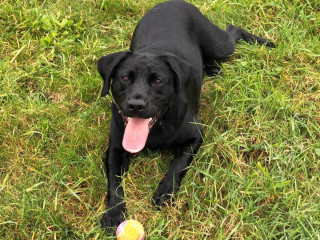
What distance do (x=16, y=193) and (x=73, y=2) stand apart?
8.00 feet

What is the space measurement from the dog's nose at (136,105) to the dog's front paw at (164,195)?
0.60m

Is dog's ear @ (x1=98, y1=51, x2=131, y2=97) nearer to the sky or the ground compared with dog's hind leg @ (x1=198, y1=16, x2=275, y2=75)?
nearer to the sky

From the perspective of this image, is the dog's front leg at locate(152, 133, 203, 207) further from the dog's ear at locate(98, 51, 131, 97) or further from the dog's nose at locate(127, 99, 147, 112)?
the dog's ear at locate(98, 51, 131, 97)

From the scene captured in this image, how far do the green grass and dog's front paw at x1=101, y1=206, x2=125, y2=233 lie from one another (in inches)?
2.4

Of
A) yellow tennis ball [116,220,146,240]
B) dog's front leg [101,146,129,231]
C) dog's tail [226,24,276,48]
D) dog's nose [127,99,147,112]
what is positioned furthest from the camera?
dog's tail [226,24,276,48]

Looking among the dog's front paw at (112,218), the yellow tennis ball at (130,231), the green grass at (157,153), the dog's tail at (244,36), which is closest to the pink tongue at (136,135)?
the green grass at (157,153)

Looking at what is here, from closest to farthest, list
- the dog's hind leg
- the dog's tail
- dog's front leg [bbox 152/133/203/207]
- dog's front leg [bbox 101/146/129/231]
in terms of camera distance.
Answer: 1. dog's front leg [bbox 101/146/129/231]
2. dog's front leg [bbox 152/133/203/207]
3. the dog's hind leg
4. the dog's tail

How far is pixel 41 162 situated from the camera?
10.9ft

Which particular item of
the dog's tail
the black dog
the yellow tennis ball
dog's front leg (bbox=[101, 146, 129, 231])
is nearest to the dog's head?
the black dog

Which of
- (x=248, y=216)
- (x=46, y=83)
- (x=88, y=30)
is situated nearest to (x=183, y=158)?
(x=248, y=216)

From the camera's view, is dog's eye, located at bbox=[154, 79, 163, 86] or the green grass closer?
the green grass

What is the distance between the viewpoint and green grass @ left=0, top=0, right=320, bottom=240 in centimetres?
286

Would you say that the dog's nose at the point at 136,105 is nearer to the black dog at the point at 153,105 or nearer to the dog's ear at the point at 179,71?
the black dog at the point at 153,105

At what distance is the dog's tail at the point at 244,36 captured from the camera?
4258mm
